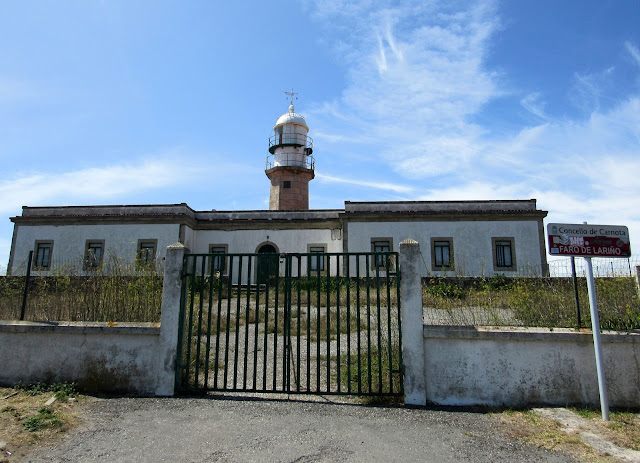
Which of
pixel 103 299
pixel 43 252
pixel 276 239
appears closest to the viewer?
pixel 103 299

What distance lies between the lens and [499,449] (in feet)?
12.0

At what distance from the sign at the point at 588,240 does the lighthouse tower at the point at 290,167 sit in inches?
811

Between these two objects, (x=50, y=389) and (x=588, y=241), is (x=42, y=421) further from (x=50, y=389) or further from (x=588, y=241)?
(x=588, y=241)

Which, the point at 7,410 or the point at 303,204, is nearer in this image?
the point at 7,410

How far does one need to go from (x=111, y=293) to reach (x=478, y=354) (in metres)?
5.24

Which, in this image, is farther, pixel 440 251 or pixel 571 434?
pixel 440 251

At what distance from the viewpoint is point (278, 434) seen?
3.93m

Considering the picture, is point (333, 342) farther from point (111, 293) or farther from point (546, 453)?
point (546, 453)

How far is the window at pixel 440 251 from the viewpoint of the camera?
2003 centimetres

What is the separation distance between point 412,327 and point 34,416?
427cm

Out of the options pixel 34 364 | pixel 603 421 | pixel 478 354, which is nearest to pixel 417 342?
pixel 478 354

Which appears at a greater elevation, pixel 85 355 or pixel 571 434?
pixel 85 355

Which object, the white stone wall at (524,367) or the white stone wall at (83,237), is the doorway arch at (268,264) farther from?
the white stone wall at (83,237)

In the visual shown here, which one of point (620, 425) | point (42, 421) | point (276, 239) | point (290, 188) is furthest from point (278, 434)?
point (290, 188)
